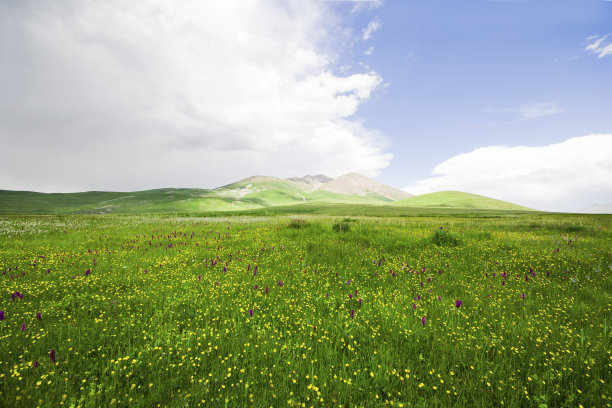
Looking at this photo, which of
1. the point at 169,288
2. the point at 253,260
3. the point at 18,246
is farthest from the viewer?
the point at 18,246

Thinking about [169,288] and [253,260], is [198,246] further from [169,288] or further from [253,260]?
[169,288]

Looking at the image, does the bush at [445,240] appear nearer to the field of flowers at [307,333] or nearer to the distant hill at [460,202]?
the field of flowers at [307,333]

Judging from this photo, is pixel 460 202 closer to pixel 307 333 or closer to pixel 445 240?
pixel 445 240

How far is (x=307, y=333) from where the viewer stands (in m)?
3.69

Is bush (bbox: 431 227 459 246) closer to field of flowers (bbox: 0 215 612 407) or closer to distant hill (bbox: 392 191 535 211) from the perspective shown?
field of flowers (bbox: 0 215 612 407)

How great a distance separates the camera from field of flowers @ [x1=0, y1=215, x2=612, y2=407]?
2.61 m

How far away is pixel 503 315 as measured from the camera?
409 cm

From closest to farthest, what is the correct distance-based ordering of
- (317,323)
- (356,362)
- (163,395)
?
(163,395), (356,362), (317,323)

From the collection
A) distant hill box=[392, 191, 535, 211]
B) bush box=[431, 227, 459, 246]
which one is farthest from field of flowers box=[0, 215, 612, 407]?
distant hill box=[392, 191, 535, 211]

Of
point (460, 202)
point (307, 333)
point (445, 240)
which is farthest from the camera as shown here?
point (460, 202)

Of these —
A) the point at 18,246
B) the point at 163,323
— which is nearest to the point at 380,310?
the point at 163,323

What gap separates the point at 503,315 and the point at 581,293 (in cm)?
252

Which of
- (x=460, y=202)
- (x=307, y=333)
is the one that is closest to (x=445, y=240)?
(x=307, y=333)

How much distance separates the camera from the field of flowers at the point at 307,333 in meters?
2.61
